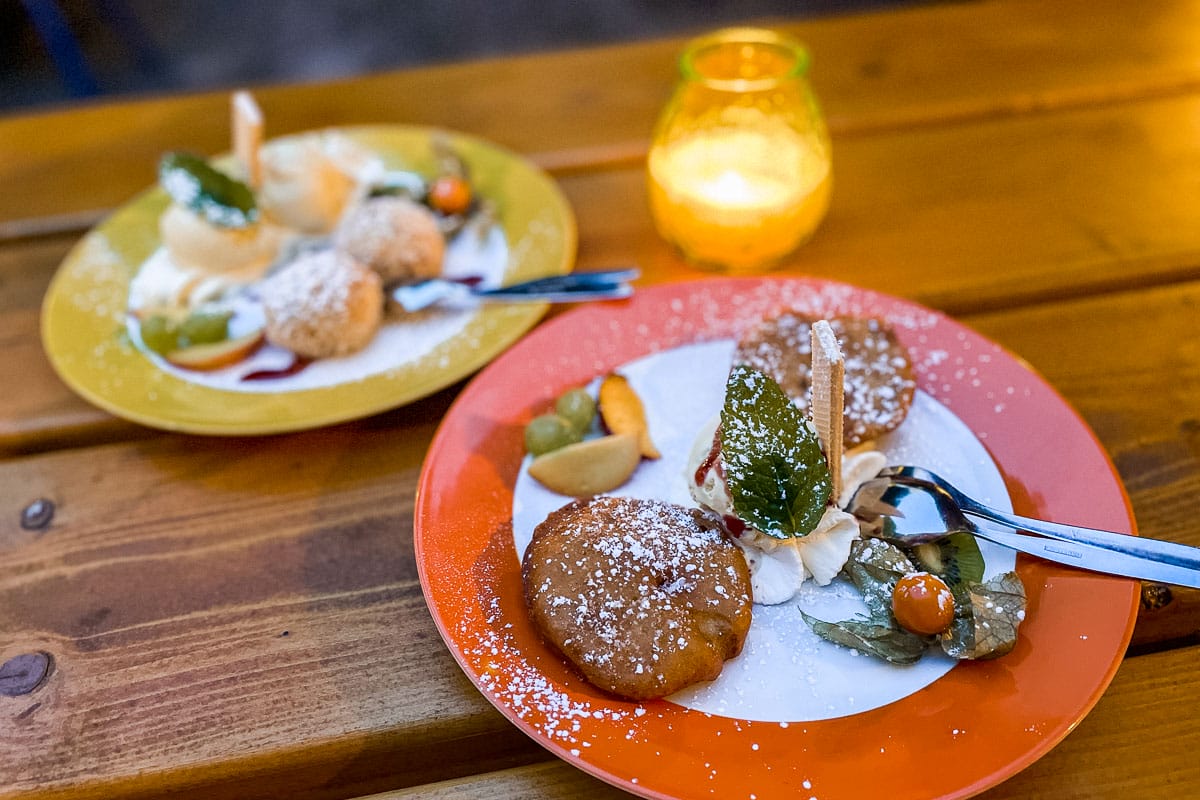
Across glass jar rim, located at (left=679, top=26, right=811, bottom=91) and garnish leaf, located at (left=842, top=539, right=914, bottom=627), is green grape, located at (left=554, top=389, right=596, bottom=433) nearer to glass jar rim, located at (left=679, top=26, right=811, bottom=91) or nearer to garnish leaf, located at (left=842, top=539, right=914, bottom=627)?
garnish leaf, located at (left=842, top=539, right=914, bottom=627)

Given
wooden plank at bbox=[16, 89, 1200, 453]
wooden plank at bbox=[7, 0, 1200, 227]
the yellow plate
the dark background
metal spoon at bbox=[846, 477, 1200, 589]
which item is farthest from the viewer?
the dark background

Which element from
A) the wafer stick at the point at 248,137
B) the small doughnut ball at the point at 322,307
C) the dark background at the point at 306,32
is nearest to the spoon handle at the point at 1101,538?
the small doughnut ball at the point at 322,307

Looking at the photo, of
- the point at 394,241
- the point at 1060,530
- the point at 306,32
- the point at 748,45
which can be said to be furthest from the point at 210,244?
the point at 306,32

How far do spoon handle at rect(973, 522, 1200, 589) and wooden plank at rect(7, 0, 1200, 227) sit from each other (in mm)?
1201

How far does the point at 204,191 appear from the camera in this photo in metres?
1.55

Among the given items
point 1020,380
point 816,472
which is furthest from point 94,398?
point 1020,380

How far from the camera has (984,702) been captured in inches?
33.8

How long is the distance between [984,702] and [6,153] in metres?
2.33

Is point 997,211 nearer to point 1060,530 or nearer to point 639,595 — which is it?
point 1060,530

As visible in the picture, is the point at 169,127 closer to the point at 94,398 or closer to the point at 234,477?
the point at 94,398

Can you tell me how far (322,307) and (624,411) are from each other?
0.53 m

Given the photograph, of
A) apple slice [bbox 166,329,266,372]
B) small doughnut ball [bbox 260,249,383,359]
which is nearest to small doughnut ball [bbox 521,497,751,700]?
small doughnut ball [bbox 260,249,383,359]

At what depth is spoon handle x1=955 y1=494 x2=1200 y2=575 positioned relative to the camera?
91cm

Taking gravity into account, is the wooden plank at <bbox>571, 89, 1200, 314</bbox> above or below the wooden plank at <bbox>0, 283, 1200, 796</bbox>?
above
